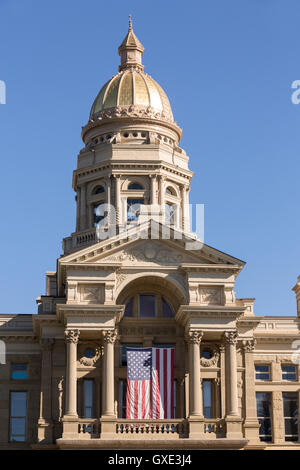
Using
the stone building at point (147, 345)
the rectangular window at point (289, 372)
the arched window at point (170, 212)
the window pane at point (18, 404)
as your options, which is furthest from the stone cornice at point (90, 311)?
the arched window at point (170, 212)

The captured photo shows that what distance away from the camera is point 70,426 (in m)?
54.4

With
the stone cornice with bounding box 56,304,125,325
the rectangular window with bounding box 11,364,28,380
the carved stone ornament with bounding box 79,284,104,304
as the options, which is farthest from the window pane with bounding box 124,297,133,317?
the rectangular window with bounding box 11,364,28,380

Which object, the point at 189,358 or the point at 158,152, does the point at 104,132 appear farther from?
the point at 189,358

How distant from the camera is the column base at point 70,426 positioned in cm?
5412

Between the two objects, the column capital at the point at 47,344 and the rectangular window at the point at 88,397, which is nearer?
the rectangular window at the point at 88,397

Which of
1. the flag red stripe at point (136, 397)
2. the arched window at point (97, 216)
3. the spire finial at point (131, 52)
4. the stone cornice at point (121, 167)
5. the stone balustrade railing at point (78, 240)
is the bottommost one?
the flag red stripe at point (136, 397)

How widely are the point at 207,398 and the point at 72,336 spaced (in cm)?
878

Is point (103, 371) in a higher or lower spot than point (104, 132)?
lower

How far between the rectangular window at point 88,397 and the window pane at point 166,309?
5993mm

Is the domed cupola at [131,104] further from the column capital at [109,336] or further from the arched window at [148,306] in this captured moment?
the column capital at [109,336]

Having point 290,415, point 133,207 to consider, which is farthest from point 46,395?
point 133,207
